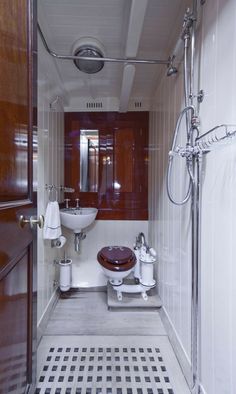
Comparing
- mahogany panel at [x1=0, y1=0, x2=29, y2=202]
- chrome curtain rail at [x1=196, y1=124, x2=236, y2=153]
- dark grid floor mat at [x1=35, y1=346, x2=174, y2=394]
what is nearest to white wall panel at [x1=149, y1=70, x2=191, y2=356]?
dark grid floor mat at [x1=35, y1=346, x2=174, y2=394]

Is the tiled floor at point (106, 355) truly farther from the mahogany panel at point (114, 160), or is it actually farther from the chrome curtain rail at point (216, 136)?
the chrome curtain rail at point (216, 136)

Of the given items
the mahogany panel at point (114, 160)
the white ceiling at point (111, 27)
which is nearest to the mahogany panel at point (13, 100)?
the white ceiling at point (111, 27)

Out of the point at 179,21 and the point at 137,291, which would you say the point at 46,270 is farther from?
the point at 179,21

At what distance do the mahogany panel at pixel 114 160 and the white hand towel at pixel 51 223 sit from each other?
863 mm

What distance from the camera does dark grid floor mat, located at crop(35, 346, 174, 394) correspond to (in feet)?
4.85

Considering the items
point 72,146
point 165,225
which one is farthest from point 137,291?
point 72,146

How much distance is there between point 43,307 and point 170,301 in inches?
43.2

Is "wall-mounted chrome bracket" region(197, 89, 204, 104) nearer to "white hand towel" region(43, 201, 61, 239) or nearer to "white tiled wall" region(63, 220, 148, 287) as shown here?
"white hand towel" region(43, 201, 61, 239)

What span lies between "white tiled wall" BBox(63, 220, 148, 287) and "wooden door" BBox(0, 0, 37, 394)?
69.7 inches

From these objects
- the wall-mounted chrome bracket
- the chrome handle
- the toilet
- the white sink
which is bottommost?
the toilet

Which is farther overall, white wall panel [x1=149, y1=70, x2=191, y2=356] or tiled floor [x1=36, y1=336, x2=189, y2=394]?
white wall panel [x1=149, y1=70, x2=191, y2=356]

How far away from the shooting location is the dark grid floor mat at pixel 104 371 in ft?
4.85

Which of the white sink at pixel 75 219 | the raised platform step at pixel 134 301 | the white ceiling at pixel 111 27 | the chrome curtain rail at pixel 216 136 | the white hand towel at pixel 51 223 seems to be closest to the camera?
the chrome curtain rail at pixel 216 136

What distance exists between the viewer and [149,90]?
2914 mm
